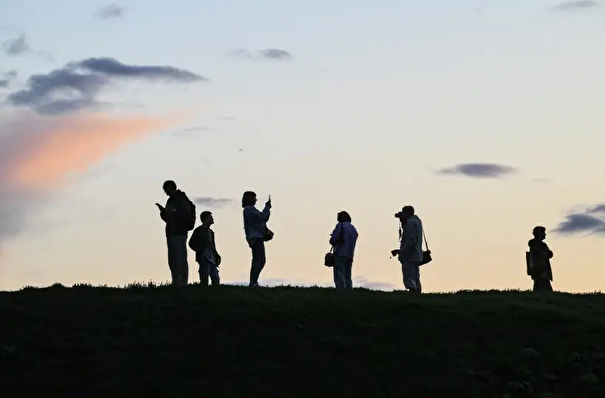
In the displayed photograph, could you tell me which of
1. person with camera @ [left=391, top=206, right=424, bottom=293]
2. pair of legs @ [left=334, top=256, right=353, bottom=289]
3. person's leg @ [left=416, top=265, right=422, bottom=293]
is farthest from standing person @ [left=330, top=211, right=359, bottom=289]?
person's leg @ [left=416, top=265, right=422, bottom=293]

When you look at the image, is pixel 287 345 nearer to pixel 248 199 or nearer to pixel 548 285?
pixel 248 199

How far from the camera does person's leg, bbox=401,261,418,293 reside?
3194 centimetres

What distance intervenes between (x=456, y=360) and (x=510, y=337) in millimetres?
1829

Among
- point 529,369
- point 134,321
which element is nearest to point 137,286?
point 134,321

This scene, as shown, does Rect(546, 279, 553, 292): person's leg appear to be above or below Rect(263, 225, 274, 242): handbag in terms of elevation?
below

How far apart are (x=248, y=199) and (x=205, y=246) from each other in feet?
5.90

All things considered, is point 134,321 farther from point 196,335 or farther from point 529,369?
point 529,369

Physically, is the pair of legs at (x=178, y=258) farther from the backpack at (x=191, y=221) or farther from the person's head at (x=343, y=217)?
the person's head at (x=343, y=217)

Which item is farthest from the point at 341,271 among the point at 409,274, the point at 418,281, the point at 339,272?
the point at 418,281

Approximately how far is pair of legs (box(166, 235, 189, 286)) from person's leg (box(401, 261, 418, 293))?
5.82m

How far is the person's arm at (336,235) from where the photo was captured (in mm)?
32438

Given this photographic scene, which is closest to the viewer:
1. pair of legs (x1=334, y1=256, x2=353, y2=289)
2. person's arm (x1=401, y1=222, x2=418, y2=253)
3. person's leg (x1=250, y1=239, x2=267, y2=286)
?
person's leg (x1=250, y1=239, x2=267, y2=286)

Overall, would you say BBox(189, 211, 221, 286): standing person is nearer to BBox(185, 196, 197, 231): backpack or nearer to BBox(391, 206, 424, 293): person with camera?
BBox(185, 196, 197, 231): backpack

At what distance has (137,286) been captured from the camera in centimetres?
2839
